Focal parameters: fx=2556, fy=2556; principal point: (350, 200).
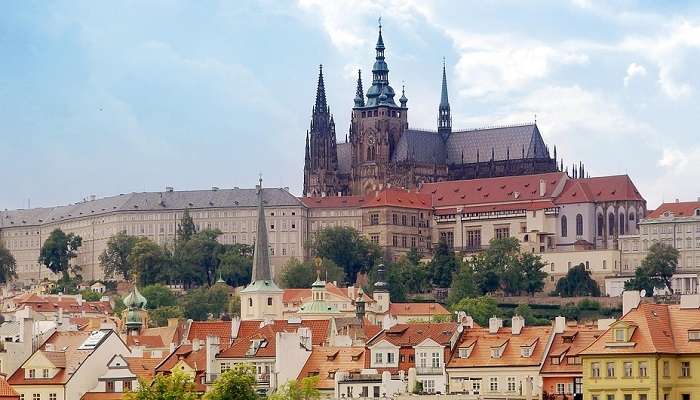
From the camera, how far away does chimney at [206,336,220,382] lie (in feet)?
288

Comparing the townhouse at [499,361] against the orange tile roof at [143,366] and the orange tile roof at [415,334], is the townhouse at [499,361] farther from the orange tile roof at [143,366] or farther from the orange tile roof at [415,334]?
the orange tile roof at [143,366]

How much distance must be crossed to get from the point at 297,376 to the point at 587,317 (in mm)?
110811

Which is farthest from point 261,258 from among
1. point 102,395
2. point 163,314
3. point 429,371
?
point 429,371

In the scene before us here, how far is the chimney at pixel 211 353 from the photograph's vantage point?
87.8m

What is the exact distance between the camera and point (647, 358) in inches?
2564

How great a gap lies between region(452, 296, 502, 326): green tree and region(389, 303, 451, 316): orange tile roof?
150cm

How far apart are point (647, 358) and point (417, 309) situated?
11784 cm

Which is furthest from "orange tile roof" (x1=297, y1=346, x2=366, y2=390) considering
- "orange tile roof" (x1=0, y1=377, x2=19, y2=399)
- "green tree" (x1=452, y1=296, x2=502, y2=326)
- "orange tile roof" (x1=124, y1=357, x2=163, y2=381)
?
Result: "green tree" (x1=452, y1=296, x2=502, y2=326)

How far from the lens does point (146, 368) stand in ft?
291

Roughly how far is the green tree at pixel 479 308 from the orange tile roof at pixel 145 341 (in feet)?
205

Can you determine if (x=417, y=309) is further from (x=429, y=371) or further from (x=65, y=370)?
(x=429, y=371)

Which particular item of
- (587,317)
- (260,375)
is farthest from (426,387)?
(587,317)

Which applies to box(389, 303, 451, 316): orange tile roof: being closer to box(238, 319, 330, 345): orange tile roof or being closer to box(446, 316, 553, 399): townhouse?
box(238, 319, 330, 345): orange tile roof

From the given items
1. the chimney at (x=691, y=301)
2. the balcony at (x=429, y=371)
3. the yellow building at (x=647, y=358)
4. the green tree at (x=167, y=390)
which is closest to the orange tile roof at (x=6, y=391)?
the green tree at (x=167, y=390)
